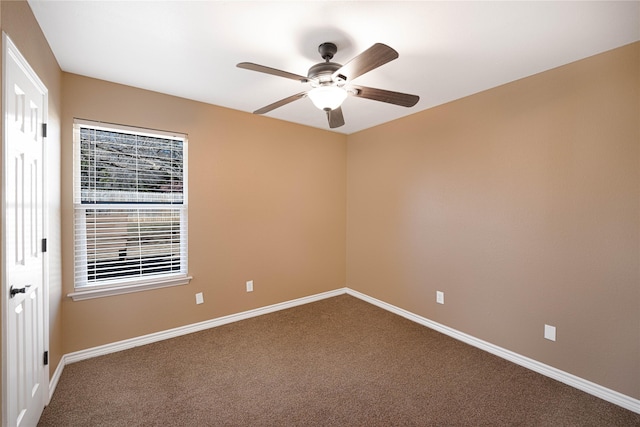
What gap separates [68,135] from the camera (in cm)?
247

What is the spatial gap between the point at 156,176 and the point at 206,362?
182 centimetres

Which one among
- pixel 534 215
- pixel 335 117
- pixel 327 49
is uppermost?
pixel 327 49

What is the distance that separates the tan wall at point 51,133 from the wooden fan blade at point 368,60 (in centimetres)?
170

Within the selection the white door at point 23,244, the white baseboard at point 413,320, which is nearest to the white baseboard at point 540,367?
the white baseboard at point 413,320

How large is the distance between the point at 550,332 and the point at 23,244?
3.65m

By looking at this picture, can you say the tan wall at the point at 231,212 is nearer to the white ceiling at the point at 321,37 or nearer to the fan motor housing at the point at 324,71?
the white ceiling at the point at 321,37

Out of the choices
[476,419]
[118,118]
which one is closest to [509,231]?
[476,419]

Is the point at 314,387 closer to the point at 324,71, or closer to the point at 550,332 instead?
the point at 550,332

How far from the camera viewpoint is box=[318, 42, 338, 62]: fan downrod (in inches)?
77.9

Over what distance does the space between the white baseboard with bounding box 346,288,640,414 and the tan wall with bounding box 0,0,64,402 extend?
3.34 meters

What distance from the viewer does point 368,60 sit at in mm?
1607

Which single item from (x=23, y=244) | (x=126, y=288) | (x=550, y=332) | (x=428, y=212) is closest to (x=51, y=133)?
(x=23, y=244)

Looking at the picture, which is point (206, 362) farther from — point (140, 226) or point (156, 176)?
point (156, 176)

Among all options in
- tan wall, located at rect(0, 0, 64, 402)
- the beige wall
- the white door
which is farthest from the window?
the white door
